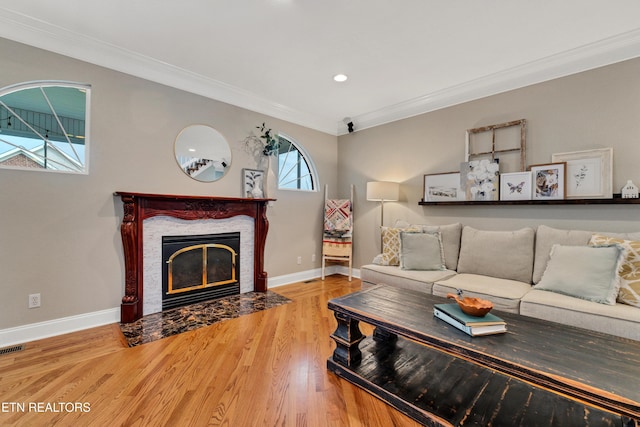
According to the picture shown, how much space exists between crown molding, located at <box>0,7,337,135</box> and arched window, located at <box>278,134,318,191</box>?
0.50 meters

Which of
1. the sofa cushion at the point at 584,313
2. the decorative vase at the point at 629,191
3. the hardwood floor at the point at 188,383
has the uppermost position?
the decorative vase at the point at 629,191

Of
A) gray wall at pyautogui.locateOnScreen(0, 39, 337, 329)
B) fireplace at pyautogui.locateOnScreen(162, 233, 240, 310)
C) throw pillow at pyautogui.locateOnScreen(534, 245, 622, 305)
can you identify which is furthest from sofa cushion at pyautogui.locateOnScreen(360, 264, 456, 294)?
gray wall at pyautogui.locateOnScreen(0, 39, 337, 329)

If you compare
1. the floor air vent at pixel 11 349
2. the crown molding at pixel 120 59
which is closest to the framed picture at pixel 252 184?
the crown molding at pixel 120 59

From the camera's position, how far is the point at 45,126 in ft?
8.02

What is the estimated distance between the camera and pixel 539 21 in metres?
2.19

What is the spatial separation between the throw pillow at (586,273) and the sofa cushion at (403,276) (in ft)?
2.74

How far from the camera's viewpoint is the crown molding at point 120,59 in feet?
7.41

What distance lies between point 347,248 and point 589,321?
2.87 meters

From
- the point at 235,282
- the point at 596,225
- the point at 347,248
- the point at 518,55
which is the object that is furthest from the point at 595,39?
the point at 235,282

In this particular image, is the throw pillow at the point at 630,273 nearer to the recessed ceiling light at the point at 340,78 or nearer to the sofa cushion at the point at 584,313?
the sofa cushion at the point at 584,313

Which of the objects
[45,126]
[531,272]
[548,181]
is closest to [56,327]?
[45,126]

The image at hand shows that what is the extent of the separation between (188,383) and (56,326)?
163 centimetres

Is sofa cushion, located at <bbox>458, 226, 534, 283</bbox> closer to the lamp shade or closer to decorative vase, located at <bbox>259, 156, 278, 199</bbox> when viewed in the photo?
the lamp shade

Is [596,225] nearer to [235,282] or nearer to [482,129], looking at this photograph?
[482,129]
